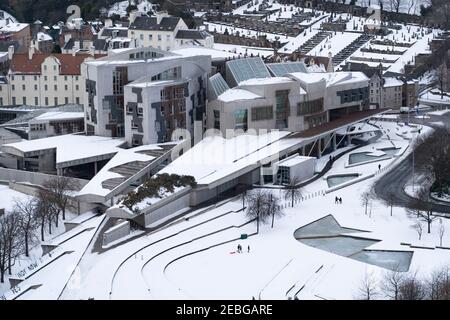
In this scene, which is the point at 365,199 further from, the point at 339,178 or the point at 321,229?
the point at 339,178

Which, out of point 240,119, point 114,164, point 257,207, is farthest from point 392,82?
point 257,207

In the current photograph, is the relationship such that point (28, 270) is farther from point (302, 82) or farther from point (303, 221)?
point (302, 82)

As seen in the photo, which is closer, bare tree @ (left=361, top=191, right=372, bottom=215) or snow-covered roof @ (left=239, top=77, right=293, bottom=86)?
bare tree @ (left=361, top=191, right=372, bottom=215)

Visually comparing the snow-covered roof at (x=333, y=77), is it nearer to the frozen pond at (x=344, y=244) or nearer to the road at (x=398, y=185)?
the road at (x=398, y=185)

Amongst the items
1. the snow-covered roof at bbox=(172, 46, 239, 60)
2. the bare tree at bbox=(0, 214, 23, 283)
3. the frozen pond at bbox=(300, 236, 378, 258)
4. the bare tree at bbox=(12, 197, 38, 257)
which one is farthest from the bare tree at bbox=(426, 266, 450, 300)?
the snow-covered roof at bbox=(172, 46, 239, 60)

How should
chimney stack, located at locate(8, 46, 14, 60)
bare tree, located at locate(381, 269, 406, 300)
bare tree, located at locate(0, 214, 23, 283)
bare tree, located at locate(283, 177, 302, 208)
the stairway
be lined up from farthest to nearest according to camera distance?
the stairway
chimney stack, located at locate(8, 46, 14, 60)
bare tree, located at locate(283, 177, 302, 208)
bare tree, located at locate(0, 214, 23, 283)
bare tree, located at locate(381, 269, 406, 300)

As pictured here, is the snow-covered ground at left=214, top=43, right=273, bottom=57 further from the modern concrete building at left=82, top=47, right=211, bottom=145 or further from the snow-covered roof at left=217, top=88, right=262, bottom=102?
the modern concrete building at left=82, top=47, right=211, bottom=145
